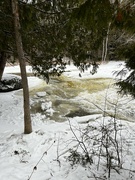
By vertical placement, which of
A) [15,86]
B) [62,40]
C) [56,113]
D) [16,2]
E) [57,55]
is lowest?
[56,113]

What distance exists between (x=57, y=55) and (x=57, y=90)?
484 cm

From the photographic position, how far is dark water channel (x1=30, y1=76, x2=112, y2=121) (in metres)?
8.25

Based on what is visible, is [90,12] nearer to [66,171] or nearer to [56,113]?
[66,171]

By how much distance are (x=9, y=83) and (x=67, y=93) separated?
2915 mm

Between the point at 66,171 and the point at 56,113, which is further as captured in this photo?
the point at 56,113

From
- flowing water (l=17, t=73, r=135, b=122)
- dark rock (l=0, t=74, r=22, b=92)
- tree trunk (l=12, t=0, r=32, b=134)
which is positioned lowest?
flowing water (l=17, t=73, r=135, b=122)

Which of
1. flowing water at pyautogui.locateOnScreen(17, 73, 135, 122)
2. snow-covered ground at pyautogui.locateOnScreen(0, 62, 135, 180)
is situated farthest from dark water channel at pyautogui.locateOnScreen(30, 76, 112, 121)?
snow-covered ground at pyautogui.locateOnScreen(0, 62, 135, 180)

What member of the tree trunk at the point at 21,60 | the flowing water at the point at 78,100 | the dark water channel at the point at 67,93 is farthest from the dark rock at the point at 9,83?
the tree trunk at the point at 21,60

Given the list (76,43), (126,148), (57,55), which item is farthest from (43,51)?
(126,148)

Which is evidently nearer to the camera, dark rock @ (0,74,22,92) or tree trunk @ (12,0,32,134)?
tree trunk @ (12,0,32,134)

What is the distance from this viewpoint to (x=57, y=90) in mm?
10969

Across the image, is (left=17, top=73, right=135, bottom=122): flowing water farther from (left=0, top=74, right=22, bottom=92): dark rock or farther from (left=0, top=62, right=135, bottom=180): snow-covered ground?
(left=0, top=62, right=135, bottom=180): snow-covered ground

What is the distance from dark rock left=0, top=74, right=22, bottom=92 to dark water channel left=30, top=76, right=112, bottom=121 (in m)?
0.90

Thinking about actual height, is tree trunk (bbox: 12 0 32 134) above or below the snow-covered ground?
above
